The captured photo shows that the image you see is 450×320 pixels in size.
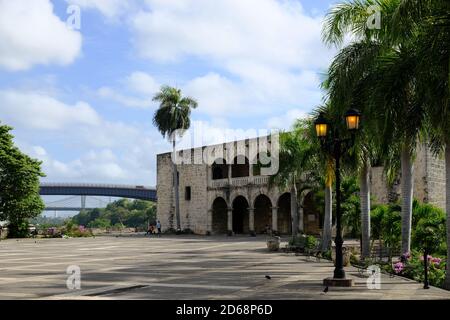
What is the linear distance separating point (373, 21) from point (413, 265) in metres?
6.69

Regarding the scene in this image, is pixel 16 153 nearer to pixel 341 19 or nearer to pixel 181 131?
pixel 181 131

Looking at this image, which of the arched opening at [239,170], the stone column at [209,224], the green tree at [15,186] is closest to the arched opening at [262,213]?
the arched opening at [239,170]

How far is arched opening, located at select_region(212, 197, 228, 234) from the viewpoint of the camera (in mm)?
51338

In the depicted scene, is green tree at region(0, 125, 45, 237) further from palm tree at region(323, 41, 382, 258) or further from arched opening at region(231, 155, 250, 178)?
palm tree at region(323, 41, 382, 258)

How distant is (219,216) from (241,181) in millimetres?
5850

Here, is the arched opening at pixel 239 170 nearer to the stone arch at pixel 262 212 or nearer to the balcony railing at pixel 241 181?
the balcony railing at pixel 241 181

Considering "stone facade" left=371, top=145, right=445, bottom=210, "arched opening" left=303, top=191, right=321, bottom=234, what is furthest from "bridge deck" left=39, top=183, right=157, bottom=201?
"stone facade" left=371, top=145, right=445, bottom=210

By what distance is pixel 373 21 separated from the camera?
14.8 metres

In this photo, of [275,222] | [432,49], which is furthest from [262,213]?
[432,49]

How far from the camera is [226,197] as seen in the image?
49125 mm

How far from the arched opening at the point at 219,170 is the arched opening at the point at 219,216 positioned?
2.17 meters

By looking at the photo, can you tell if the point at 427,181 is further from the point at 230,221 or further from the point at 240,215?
the point at 240,215

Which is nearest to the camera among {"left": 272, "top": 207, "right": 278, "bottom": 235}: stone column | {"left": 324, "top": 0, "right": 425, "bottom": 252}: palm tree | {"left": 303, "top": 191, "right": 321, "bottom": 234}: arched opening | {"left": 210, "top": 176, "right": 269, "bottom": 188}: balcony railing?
{"left": 324, "top": 0, "right": 425, "bottom": 252}: palm tree

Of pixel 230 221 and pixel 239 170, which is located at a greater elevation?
pixel 239 170
